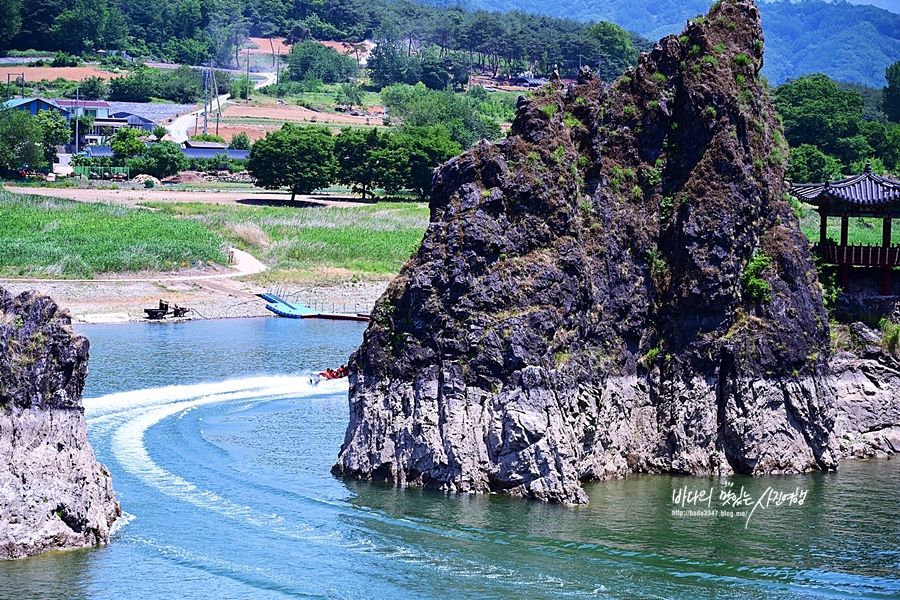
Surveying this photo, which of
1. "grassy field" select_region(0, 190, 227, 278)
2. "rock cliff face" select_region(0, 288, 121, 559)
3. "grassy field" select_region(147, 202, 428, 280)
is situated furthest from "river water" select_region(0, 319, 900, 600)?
"grassy field" select_region(147, 202, 428, 280)

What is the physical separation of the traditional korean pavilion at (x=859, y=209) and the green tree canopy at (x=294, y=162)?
94888mm

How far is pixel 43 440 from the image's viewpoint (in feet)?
119

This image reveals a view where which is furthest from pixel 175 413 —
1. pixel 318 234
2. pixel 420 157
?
pixel 420 157

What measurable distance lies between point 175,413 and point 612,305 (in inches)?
771

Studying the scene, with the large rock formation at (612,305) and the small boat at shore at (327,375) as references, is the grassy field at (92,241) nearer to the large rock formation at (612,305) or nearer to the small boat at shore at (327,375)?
the small boat at shore at (327,375)

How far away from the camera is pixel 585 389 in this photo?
148 feet

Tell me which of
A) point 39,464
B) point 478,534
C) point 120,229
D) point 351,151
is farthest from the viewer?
point 351,151

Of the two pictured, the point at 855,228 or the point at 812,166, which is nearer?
the point at 855,228

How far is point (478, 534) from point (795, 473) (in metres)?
A: 13.7

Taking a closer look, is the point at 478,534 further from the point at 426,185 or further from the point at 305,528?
the point at 426,185

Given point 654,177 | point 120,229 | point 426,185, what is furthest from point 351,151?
point 654,177

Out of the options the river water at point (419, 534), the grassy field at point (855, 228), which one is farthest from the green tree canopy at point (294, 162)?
the river water at point (419, 534)

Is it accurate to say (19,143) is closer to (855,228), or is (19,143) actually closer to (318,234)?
(318,234)

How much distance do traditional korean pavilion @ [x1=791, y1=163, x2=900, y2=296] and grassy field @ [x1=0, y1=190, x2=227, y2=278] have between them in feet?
183
